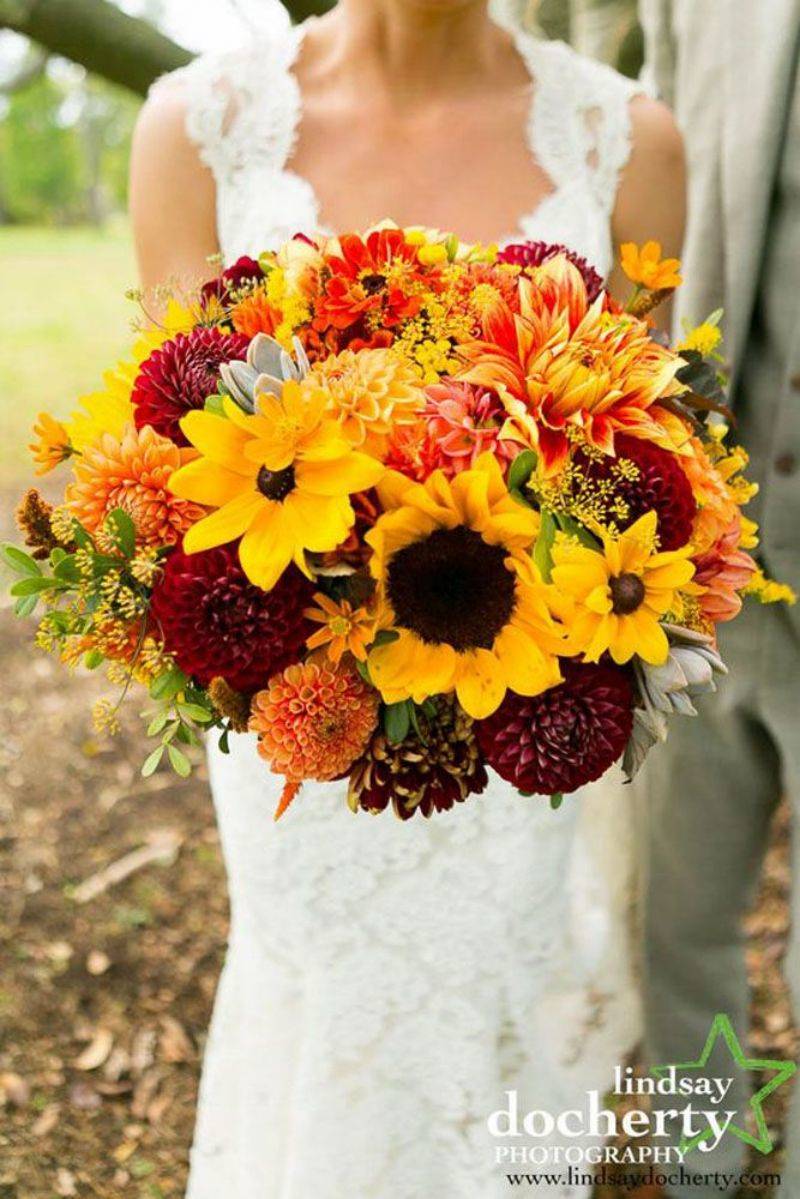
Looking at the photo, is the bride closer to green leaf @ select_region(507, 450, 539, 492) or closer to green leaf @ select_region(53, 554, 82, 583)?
green leaf @ select_region(53, 554, 82, 583)

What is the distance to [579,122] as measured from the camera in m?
1.97

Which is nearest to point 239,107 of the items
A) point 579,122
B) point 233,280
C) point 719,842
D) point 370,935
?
point 579,122

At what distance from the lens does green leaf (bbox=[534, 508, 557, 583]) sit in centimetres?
106

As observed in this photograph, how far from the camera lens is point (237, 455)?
3.52 ft

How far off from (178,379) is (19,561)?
9.9 inches

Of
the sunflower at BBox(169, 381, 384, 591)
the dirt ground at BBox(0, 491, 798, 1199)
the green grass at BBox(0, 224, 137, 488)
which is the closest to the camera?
the sunflower at BBox(169, 381, 384, 591)

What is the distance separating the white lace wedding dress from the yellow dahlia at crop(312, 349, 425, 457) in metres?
0.81

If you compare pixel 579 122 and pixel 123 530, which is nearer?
pixel 123 530

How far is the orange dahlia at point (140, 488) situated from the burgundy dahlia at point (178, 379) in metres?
0.03

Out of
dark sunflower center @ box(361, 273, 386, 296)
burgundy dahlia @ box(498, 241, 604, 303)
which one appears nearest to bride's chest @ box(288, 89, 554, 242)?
burgundy dahlia @ box(498, 241, 604, 303)

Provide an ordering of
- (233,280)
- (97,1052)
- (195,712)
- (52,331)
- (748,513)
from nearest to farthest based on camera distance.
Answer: (195,712) < (233,280) < (748,513) < (97,1052) < (52,331)

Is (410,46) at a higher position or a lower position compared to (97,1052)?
higher

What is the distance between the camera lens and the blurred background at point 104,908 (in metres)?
2.65

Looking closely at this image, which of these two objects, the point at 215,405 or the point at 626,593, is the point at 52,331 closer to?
the point at 215,405
